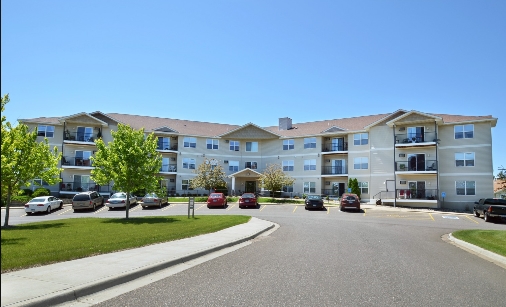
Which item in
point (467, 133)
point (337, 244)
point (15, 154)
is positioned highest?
point (467, 133)

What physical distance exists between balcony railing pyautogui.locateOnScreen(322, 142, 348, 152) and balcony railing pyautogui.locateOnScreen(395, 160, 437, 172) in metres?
7.06

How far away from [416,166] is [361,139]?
713cm

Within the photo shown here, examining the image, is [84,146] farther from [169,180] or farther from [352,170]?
[352,170]

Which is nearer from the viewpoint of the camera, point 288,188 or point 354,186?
point 354,186

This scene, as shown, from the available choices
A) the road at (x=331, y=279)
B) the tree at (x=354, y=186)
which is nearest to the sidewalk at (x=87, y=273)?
the road at (x=331, y=279)

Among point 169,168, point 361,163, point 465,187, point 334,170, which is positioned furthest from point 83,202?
point 465,187

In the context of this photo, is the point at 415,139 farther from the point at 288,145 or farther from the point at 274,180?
the point at 288,145

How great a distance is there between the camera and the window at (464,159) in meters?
38.6

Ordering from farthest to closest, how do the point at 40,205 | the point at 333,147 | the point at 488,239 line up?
the point at 333,147
the point at 40,205
the point at 488,239

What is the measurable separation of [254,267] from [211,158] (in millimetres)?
41766


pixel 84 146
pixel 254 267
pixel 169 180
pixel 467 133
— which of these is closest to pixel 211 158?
pixel 169 180

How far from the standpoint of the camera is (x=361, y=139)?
44.7 meters

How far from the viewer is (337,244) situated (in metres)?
13.8

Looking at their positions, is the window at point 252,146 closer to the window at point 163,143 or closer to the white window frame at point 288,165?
the white window frame at point 288,165
